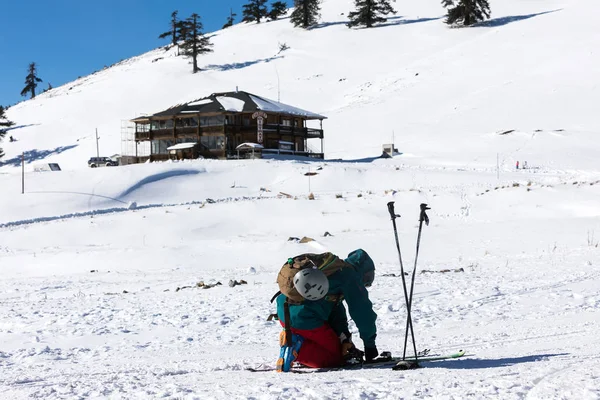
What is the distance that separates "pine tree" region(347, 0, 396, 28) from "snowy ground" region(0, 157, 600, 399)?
73060mm

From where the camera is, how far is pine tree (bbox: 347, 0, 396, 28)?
99062 millimetres

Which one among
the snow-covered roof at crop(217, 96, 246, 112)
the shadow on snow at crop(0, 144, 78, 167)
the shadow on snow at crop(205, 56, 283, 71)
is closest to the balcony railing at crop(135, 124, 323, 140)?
the snow-covered roof at crop(217, 96, 246, 112)

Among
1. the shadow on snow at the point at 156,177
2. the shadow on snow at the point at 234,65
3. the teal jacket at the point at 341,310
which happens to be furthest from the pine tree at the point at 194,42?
the teal jacket at the point at 341,310

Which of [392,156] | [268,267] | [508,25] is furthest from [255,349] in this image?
[508,25]

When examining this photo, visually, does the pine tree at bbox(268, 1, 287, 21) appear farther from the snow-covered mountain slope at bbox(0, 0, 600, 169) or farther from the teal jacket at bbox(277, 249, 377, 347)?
Answer: the teal jacket at bbox(277, 249, 377, 347)

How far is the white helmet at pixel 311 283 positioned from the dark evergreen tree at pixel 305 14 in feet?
334

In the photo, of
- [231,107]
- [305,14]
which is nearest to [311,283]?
[231,107]

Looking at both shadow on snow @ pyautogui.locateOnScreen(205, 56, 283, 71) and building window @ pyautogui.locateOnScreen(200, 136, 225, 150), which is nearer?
building window @ pyautogui.locateOnScreen(200, 136, 225, 150)

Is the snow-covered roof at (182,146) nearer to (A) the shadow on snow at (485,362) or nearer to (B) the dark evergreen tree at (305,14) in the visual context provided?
(A) the shadow on snow at (485,362)

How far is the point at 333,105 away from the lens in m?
68.9

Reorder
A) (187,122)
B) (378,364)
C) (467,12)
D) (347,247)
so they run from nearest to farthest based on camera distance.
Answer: (378,364)
(347,247)
(187,122)
(467,12)

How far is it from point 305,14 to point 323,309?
102 meters

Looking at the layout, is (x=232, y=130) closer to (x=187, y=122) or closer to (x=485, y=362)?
(x=187, y=122)

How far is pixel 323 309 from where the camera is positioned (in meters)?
5.57
